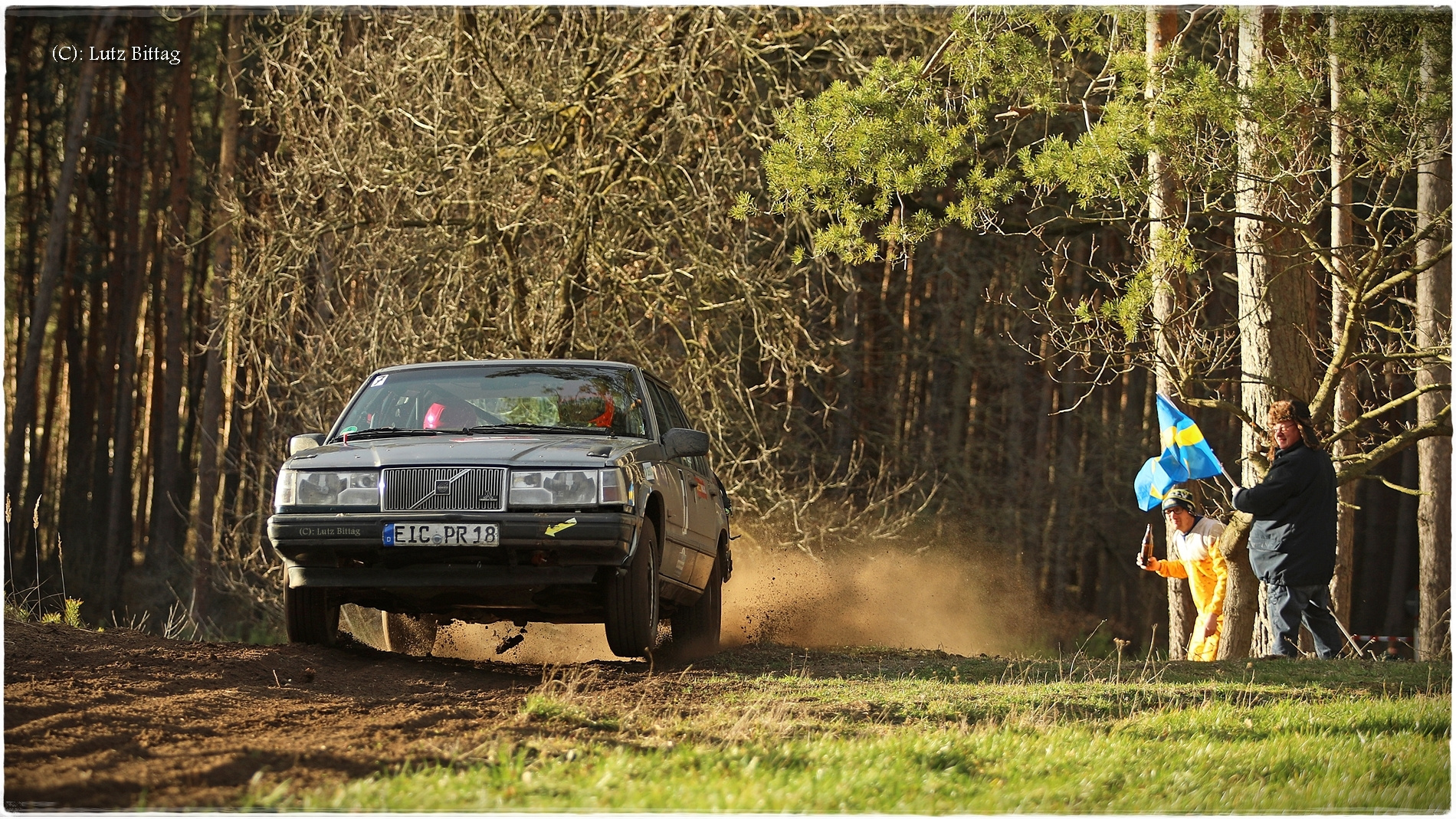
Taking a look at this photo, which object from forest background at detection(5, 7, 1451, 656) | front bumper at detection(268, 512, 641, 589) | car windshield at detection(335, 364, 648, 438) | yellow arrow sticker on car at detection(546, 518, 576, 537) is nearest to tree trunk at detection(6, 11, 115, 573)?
forest background at detection(5, 7, 1451, 656)

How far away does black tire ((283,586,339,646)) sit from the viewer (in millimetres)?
7855

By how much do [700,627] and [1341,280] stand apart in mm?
5487

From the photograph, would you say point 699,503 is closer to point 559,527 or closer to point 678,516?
point 678,516

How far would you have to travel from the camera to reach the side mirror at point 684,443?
319 inches

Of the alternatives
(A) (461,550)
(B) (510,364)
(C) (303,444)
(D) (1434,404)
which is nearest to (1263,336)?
(D) (1434,404)

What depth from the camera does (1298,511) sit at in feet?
30.6

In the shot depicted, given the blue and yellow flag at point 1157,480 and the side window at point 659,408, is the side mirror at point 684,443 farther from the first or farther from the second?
the blue and yellow flag at point 1157,480

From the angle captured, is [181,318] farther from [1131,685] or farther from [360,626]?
[1131,685]

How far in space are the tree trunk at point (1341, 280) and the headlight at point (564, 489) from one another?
→ 5.08m

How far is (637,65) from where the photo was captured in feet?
48.6

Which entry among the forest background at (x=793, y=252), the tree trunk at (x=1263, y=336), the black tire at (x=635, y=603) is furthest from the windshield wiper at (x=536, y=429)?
the tree trunk at (x=1263, y=336)

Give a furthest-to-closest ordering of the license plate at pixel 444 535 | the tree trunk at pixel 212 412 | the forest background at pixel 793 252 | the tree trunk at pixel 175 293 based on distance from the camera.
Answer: the tree trunk at pixel 175 293 < the tree trunk at pixel 212 412 < the forest background at pixel 793 252 < the license plate at pixel 444 535

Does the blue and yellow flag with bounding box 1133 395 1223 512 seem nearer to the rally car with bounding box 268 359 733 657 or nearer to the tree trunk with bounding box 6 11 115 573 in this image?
the rally car with bounding box 268 359 733 657

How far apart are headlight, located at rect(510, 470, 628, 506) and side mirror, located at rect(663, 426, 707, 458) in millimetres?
1062
